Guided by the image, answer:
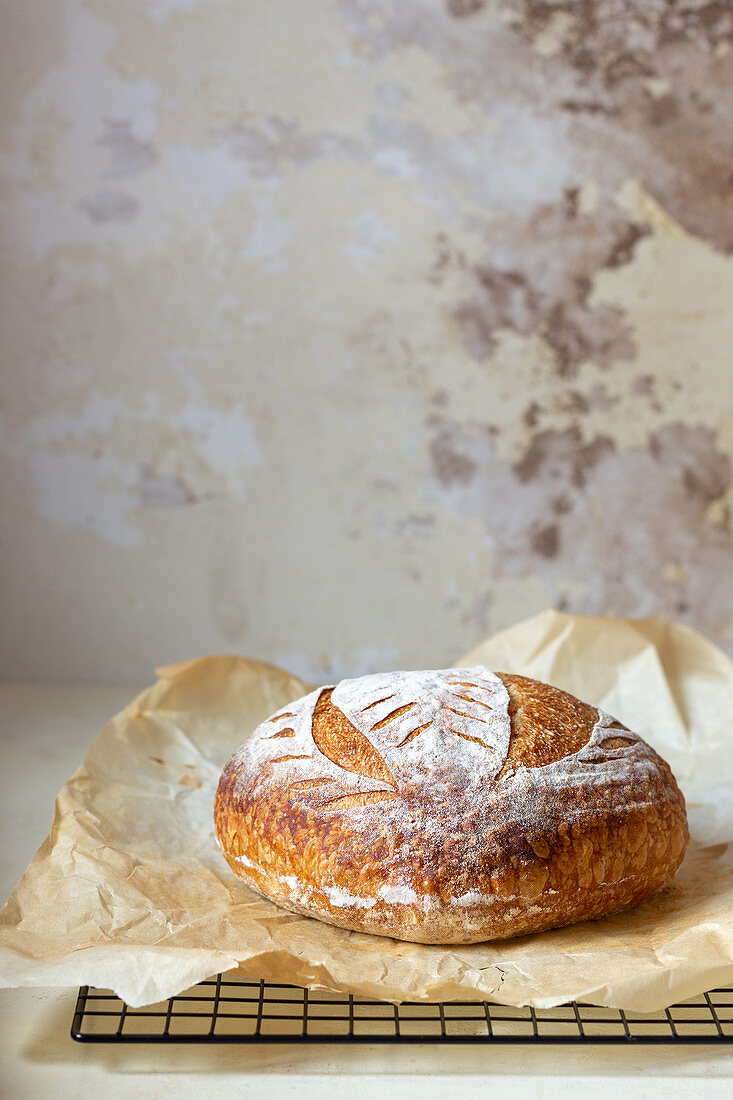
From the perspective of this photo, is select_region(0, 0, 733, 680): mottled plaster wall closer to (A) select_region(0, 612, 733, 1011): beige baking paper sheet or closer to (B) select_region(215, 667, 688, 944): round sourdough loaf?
(A) select_region(0, 612, 733, 1011): beige baking paper sheet

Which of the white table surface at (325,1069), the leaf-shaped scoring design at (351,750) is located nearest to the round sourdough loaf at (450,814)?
the leaf-shaped scoring design at (351,750)

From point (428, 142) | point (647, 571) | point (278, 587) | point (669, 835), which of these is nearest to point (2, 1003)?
point (669, 835)

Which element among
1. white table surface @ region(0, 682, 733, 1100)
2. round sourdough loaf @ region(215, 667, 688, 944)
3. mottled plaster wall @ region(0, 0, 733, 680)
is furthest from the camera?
mottled plaster wall @ region(0, 0, 733, 680)

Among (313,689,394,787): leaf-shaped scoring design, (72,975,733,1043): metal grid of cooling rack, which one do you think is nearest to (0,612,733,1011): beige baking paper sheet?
(72,975,733,1043): metal grid of cooling rack

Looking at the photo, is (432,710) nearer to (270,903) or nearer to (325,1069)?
(270,903)

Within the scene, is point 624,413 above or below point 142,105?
below

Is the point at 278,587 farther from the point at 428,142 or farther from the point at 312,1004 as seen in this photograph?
the point at 312,1004

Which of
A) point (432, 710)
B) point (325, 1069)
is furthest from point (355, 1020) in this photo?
point (432, 710)
